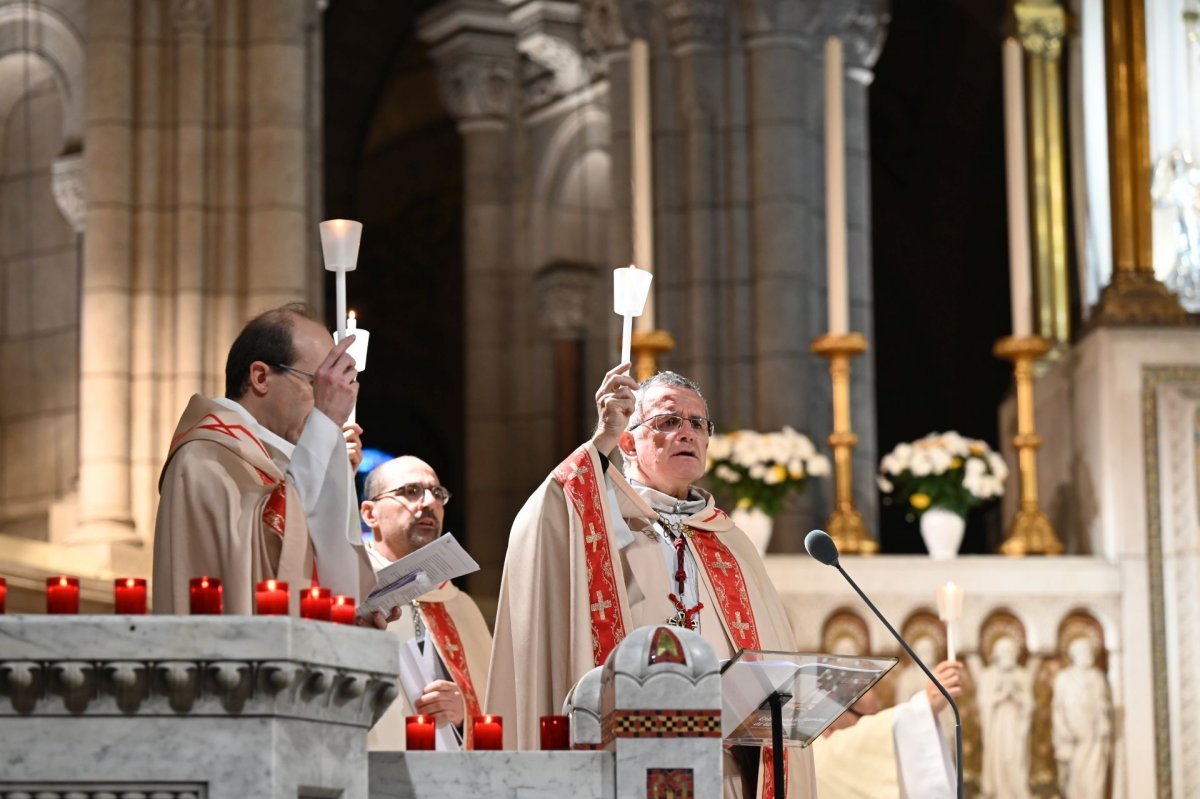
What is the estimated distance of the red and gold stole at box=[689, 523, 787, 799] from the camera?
5934 millimetres

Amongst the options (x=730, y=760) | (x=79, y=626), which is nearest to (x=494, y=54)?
(x=730, y=760)

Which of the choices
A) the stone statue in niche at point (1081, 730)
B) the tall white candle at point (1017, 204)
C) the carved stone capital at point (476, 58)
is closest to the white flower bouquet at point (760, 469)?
the tall white candle at point (1017, 204)

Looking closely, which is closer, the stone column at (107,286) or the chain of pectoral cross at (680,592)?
the chain of pectoral cross at (680,592)

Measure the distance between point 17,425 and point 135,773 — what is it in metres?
7.82

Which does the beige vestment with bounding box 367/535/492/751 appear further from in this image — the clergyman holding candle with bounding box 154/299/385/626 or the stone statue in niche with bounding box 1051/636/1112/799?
the stone statue in niche with bounding box 1051/636/1112/799

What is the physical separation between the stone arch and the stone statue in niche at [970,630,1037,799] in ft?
16.8

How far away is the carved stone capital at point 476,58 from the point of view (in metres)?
15.6

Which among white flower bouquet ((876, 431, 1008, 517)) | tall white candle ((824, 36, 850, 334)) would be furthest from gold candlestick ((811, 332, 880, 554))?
white flower bouquet ((876, 431, 1008, 517))

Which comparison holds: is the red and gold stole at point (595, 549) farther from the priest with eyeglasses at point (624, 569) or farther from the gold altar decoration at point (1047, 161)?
the gold altar decoration at point (1047, 161)

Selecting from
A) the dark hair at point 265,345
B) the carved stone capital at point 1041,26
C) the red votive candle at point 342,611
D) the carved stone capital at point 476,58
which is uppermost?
the carved stone capital at point 476,58

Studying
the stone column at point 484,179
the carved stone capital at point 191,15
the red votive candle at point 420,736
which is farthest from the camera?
the stone column at point 484,179

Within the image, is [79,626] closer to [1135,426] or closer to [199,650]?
[199,650]

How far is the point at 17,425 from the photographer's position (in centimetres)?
1120

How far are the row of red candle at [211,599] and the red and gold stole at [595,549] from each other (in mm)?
1643
